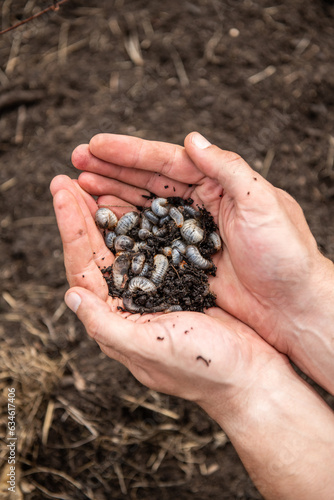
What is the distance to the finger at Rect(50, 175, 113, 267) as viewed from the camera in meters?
4.18

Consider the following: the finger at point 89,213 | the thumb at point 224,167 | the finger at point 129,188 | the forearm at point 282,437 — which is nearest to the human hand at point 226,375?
the forearm at point 282,437

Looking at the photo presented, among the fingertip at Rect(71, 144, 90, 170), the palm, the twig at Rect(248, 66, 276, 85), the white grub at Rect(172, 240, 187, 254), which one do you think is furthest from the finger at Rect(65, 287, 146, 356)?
the twig at Rect(248, 66, 276, 85)

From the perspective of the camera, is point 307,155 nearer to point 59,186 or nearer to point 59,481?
point 59,186

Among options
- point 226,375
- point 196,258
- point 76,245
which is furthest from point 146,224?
point 226,375

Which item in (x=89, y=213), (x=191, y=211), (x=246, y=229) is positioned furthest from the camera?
(x=191, y=211)

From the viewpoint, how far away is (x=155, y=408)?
196 inches

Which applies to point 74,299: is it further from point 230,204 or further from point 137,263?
point 230,204

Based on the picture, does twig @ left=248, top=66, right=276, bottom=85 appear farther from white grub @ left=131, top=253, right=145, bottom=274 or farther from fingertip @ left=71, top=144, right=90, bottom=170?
white grub @ left=131, top=253, right=145, bottom=274

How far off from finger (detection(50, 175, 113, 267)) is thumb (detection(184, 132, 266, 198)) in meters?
1.16

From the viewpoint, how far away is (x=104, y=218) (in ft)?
14.1

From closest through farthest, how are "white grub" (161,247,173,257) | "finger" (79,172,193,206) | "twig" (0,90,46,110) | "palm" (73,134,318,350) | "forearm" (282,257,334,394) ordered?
"palm" (73,134,318,350)
"forearm" (282,257,334,394)
"white grub" (161,247,173,257)
"finger" (79,172,193,206)
"twig" (0,90,46,110)

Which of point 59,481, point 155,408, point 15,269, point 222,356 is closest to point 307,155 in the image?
point 222,356

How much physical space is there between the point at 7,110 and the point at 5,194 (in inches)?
48.9

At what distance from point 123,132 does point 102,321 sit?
3198mm
